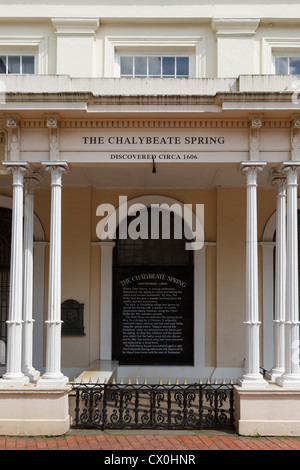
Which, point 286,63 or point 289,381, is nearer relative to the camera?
point 289,381

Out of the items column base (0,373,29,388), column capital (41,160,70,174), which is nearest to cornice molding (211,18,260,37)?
column capital (41,160,70,174)

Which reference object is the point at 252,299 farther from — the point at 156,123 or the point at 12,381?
the point at 12,381

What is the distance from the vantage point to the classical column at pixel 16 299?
8812 mm

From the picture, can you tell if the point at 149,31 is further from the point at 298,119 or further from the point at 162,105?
the point at 298,119

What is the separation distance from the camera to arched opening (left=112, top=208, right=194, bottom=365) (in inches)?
501

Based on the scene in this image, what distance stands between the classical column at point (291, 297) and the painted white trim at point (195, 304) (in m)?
3.69

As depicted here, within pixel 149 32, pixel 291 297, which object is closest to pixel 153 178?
pixel 149 32

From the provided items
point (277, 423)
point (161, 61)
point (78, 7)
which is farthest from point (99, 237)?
point (277, 423)

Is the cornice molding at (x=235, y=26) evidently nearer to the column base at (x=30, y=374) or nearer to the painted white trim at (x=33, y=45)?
the painted white trim at (x=33, y=45)

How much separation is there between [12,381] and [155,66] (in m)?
7.25

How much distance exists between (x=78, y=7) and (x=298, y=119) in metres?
5.78

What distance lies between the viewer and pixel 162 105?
8914 mm

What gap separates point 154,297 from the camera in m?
12.9

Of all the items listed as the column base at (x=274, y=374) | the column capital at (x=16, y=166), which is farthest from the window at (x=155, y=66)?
the column base at (x=274, y=374)
